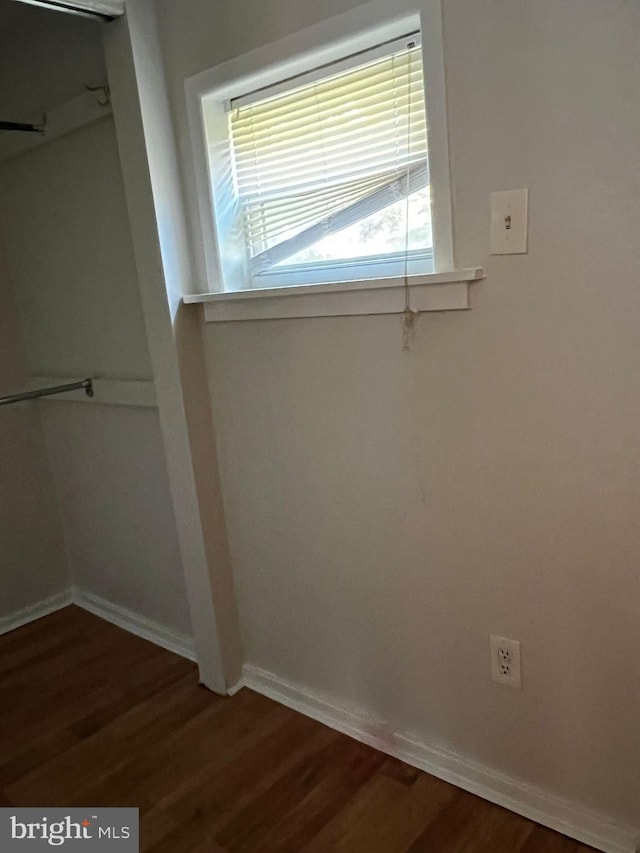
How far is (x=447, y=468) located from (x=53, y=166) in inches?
69.1

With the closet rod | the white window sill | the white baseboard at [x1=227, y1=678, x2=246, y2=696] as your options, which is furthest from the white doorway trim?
the closet rod

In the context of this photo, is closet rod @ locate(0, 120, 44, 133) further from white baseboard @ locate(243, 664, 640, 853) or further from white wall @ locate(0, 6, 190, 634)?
white baseboard @ locate(243, 664, 640, 853)

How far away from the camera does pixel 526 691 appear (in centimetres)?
162

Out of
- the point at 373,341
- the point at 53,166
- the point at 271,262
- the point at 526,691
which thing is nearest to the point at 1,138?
the point at 53,166

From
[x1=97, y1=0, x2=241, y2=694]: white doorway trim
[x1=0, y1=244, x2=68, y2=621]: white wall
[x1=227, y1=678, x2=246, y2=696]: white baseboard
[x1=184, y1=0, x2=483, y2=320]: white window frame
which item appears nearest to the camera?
[x1=184, y1=0, x2=483, y2=320]: white window frame

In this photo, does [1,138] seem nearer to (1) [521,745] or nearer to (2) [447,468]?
(2) [447,468]

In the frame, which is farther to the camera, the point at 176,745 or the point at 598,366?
the point at 176,745

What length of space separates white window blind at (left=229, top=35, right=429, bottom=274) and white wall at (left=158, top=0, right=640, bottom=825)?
0.49 ft

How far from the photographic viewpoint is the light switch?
1.37 m

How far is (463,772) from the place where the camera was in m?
1.77

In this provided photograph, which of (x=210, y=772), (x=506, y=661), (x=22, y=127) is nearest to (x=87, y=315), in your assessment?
(x=22, y=127)

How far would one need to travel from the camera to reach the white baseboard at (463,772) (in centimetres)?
155

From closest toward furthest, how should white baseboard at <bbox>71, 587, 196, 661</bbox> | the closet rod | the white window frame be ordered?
the white window frame
the closet rod
white baseboard at <bbox>71, 587, 196, 661</bbox>

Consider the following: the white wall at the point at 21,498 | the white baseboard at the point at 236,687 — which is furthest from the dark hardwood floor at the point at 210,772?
the white wall at the point at 21,498
